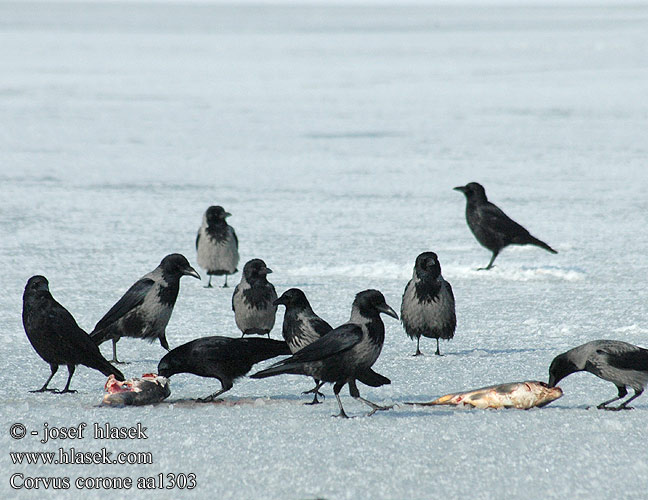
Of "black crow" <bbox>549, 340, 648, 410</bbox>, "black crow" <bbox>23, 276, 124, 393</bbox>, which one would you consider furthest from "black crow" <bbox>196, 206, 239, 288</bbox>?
"black crow" <bbox>549, 340, 648, 410</bbox>

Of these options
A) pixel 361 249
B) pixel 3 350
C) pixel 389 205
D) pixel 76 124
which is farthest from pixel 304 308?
pixel 76 124

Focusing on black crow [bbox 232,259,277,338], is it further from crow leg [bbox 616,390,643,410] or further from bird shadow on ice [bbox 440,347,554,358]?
crow leg [bbox 616,390,643,410]

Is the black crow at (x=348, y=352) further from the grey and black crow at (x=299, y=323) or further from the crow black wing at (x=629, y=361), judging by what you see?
the crow black wing at (x=629, y=361)

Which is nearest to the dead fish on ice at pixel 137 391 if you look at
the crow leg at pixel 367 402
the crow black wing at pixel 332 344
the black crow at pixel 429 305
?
the crow black wing at pixel 332 344

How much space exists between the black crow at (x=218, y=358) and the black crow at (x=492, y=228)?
3.86 metres

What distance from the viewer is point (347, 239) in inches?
365

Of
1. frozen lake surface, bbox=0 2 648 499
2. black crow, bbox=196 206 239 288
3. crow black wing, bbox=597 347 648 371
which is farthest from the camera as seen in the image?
black crow, bbox=196 206 239 288

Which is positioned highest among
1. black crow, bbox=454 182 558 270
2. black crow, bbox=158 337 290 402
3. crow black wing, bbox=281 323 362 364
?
black crow, bbox=454 182 558 270

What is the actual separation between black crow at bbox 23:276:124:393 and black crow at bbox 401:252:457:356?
1.76m

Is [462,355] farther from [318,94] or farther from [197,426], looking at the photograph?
[318,94]

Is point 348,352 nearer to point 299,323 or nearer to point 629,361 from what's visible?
point 299,323

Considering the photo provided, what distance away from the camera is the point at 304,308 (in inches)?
196

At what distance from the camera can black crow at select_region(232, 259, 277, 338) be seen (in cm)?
598

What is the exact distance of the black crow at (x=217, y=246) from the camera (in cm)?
799
